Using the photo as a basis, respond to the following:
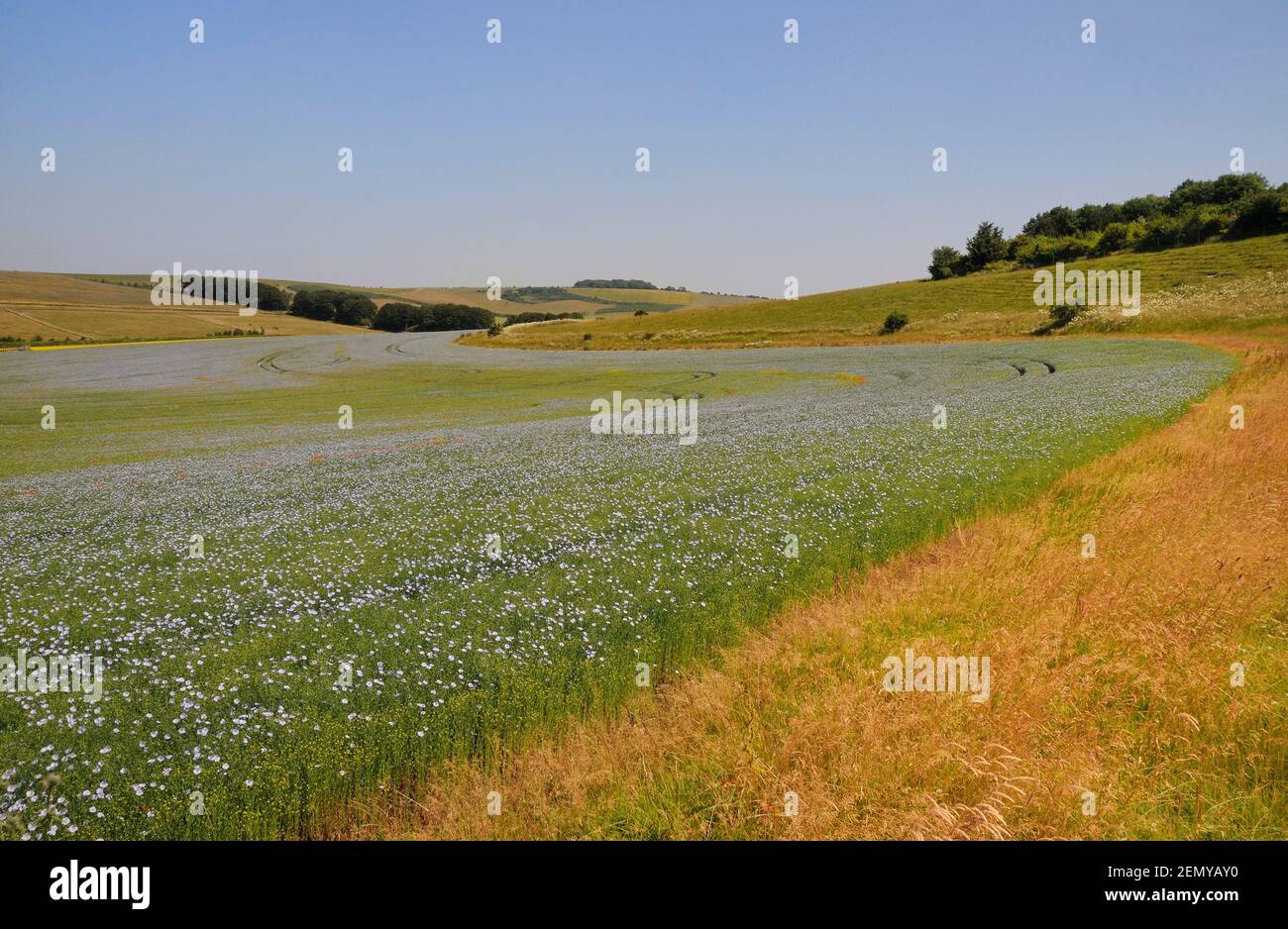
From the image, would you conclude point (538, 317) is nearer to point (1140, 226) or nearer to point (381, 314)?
point (381, 314)

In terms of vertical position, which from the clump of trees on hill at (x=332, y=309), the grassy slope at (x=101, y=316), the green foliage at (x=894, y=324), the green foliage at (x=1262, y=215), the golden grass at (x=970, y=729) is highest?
the green foliage at (x=1262, y=215)

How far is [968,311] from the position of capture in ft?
312

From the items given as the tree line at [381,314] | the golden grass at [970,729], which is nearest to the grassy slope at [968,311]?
the tree line at [381,314]

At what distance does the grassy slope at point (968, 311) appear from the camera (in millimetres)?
71188

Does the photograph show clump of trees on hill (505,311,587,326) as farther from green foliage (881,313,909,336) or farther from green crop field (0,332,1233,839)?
green crop field (0,332,1233,839)

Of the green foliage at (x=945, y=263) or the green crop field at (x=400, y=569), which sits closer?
the green crop field at (x=400, y=569)

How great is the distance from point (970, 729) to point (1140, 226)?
486 feet

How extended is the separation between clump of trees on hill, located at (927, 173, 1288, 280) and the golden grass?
135 metres

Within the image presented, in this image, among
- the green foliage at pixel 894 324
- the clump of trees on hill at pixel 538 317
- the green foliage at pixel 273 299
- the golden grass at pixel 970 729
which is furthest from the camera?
the clump of trees on hill at pixel 538 317

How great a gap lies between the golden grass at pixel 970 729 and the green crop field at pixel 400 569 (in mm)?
812

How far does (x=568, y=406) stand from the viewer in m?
44.4

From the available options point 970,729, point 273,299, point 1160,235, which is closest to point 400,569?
point 970,729

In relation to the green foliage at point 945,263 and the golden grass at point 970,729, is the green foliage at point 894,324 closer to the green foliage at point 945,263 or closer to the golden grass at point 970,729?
the green foliage at point 945,263
